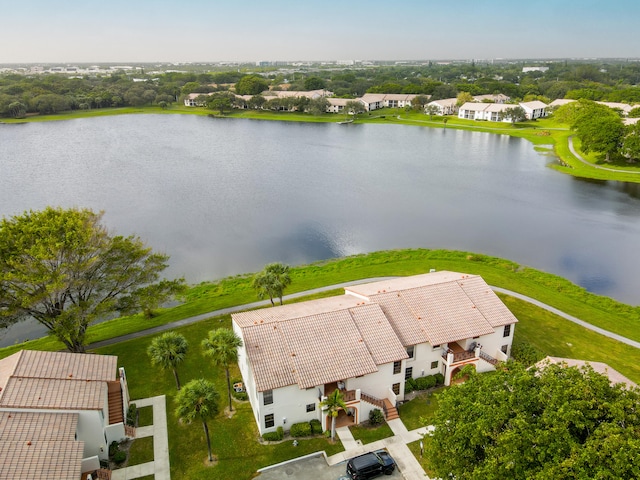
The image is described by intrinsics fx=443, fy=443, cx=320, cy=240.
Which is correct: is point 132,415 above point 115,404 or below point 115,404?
below

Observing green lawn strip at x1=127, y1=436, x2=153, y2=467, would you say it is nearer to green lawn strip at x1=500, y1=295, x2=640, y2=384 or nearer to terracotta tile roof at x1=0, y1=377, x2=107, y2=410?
terracotta tile roof at x1=0, y1=377, x2=107, y2=410

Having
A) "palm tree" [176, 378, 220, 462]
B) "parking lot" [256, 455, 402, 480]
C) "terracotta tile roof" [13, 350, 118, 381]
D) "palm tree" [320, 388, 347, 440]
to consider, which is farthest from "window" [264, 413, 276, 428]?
"terracotta tile roof" [13, 350, 118, 381]

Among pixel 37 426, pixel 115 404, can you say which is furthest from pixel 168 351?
pixel 37 426

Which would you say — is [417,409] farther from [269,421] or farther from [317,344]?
[269,421]

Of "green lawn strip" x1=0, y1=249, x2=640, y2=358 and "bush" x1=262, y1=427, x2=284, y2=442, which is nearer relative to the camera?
"bush" x1=262, y1=427, x2=284, y2=442

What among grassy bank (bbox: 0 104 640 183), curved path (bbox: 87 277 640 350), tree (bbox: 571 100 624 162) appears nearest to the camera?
curved path (bbox: 87 277 640 350)

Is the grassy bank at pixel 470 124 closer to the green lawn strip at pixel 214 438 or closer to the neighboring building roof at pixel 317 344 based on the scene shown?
the neighboring building roof at pixel 317 344

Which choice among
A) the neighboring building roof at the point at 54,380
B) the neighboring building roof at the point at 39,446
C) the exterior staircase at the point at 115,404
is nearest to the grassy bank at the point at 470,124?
the exterior staircase at the point at 115,404
